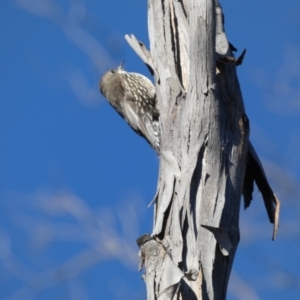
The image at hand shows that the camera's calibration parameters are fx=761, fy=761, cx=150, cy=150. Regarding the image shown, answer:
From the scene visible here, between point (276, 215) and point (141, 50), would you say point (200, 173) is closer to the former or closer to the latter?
point (276, 215)

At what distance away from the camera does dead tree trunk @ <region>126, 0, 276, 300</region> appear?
341cm

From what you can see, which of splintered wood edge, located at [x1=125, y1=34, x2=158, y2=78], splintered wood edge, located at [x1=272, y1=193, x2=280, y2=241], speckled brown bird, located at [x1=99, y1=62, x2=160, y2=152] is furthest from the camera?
speckled brown bird, located at [x1=99, y1=62, x2=160, y2=152]

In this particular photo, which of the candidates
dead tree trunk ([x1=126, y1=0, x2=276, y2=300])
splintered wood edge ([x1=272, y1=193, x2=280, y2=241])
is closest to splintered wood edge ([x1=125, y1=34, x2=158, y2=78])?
dead tree trunk ([x1=126, y1=0, x2=276, y2=300])

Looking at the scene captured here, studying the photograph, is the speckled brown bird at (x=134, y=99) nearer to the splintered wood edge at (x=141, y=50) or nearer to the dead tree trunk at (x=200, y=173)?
the splintered wood edge at (x=141, y=50)

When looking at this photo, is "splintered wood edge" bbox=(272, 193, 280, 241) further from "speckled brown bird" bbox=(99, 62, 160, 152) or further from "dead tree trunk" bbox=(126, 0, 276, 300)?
"speckled brown bird" bbox=(99, 62, 160, 152)

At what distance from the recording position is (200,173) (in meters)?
3.59

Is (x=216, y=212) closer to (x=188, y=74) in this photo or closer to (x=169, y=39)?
(x=188, y=74)

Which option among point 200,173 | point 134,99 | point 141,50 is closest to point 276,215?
point 200,173

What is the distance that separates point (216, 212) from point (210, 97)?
539 mm

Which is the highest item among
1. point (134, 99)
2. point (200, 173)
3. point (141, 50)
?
point (134, 99)

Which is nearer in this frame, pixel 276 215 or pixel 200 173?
pixel 200 173

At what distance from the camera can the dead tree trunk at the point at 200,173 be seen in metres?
3.41

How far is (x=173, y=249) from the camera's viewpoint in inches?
137

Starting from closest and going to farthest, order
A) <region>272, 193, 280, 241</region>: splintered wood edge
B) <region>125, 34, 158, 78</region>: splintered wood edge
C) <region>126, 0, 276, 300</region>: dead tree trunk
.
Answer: <region>126, 0, 276, 300</region>: dead tree trunk, <region>272, 193, 280, 241</region>: splintered wood edge, <region>125, 34, 158, 78</region>: splintered wood edge
